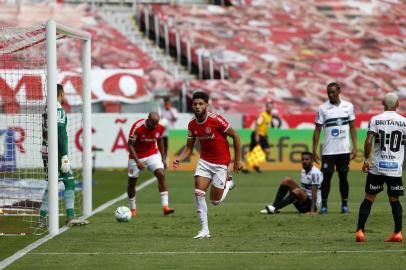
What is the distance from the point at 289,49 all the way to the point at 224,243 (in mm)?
32855

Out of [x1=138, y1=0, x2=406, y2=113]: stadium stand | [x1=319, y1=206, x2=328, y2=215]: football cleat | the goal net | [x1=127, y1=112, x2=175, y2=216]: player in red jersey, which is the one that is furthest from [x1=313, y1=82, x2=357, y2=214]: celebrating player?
[x1=138, y1=0, x2=406, y2=113]: stadium stand

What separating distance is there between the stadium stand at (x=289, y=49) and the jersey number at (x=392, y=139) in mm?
27576

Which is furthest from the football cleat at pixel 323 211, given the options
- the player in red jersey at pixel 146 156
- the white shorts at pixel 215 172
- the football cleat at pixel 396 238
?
the football cleat at pixel 396 238

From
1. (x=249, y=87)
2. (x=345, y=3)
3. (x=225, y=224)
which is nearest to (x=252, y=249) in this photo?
(x=225, y=224)

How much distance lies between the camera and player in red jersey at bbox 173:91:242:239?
14398 mm

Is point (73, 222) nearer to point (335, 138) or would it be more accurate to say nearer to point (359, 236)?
point (359, 236)

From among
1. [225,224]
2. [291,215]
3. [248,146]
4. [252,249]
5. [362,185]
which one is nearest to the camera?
[252,249]

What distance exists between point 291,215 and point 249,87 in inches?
974

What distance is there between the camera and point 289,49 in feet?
150

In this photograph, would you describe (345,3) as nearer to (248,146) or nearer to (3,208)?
(248,146)

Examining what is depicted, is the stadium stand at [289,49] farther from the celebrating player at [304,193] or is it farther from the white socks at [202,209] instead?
the white socks at [202,209]

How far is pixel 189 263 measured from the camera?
11.5 metres

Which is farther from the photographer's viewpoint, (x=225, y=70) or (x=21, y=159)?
(x=225, y=70)

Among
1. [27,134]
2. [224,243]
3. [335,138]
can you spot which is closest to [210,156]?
[224,243]
